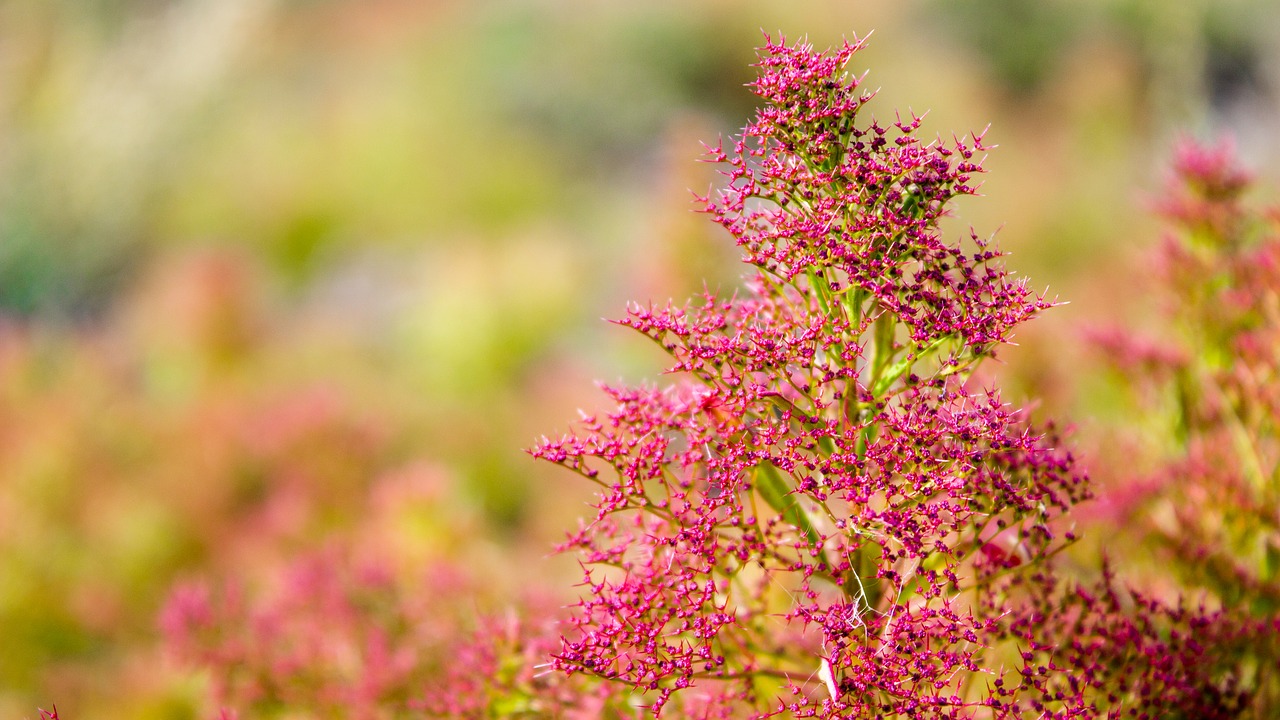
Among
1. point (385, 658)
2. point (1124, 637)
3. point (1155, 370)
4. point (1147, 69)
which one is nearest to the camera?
point (1124, 637)

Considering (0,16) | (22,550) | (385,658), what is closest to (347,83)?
(0,16)

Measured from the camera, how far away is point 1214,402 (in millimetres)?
2812

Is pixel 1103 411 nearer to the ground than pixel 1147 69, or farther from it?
nearer to the ground

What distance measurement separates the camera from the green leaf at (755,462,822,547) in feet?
5.51

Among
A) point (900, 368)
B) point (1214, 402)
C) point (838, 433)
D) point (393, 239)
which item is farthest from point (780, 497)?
point (393, 239)

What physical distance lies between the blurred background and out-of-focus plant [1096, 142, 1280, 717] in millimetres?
230

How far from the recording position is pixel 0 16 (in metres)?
13.6

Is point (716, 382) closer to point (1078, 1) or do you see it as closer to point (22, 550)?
point (22, 550)

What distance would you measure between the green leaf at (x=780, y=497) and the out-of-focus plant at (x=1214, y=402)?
0.99 m

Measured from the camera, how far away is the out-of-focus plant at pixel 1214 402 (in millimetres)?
2270

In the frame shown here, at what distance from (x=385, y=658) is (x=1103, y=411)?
3871 mm

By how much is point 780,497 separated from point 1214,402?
5.55 ft

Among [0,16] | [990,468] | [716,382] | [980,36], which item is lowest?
[990,468]

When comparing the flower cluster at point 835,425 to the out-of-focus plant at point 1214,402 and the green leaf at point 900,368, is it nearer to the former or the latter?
the green leaf at point 900,368
